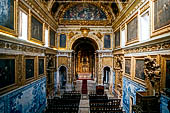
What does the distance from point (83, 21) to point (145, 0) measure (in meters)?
11.5

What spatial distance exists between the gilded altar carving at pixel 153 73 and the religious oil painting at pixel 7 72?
24.6ft

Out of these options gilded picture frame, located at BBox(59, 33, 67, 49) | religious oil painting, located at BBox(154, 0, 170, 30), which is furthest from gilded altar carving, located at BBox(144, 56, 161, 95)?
gilded picture frame, located at BBox(59, 33, 67, 49)

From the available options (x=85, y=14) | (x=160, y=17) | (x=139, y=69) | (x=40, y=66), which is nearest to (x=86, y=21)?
(x=85, y=14)

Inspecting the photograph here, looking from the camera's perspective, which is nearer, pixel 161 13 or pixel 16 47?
pixel 161 13

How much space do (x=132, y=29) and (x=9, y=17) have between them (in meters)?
9.04

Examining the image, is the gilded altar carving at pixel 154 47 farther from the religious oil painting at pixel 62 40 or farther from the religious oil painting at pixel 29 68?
the religious oil painting at pixel 62 40

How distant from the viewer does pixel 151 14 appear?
6922 mm

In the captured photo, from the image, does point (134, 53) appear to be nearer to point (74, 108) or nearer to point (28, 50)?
point (74, 108)

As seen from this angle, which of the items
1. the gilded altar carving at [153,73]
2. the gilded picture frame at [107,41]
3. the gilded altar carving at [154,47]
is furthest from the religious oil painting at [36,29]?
the gilded picture frame at [107,41]

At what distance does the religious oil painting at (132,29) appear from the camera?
9.52 m

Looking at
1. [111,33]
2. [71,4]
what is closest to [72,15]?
[71,4]

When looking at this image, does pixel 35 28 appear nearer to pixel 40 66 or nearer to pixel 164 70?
pixel 40 66

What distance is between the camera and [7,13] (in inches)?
243

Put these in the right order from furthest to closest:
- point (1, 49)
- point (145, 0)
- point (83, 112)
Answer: point (83, 112) < point (145, 0) < point (1, 49)
